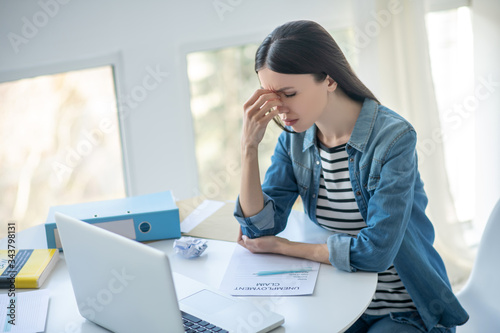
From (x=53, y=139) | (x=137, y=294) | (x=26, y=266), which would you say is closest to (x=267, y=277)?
(x=137, y=294)

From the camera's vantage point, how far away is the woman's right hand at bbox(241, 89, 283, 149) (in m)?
1.40

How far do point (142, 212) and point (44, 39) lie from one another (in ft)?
4.23

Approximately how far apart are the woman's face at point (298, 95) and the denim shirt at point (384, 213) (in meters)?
0.11

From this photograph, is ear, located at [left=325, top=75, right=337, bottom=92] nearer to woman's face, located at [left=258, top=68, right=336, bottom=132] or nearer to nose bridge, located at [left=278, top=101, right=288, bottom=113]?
woman's face, located at [left=258, top=68, right=336, bottom=132]

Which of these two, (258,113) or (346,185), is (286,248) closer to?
(346,185)

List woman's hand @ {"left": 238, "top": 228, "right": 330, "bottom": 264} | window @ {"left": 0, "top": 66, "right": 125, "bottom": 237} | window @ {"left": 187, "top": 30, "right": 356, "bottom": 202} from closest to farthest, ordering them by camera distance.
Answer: woman's hand @ {"left": 238, "top": 228, "right": 330, "bottom": 264} < window @ {"left": 0, "top": 66, "right": 125, "bottom": 237} < window @ {"left": 187, "top": 30, "right": 356, "bottom": 202}

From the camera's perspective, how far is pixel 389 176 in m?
1.30

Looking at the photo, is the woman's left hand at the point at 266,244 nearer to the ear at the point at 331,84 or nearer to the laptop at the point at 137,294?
the laptop at the point at 137,294

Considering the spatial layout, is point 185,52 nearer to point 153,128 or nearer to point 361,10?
point 153,128

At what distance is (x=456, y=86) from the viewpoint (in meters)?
2.86

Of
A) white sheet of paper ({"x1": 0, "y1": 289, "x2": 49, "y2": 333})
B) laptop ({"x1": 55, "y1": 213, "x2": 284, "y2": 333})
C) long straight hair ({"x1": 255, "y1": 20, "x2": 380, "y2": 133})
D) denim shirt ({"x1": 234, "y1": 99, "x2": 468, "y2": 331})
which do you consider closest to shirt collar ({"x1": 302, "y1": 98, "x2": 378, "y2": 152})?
denim shirt ({"x1": 234, "y1": 99, "x2": 468, "y2": 331})

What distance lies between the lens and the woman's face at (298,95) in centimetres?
137

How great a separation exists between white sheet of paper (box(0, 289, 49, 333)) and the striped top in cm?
77

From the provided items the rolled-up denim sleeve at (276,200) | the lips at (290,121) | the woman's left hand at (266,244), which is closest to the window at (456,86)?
the rolled-up denim sleeve at (276,200)
